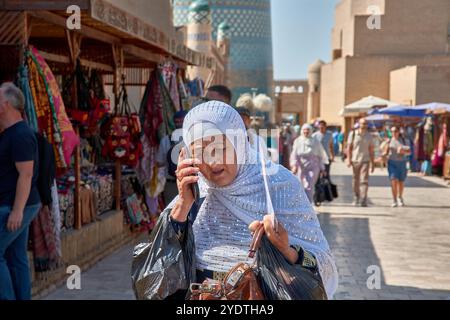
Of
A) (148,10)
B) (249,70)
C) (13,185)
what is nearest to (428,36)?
(249,70)

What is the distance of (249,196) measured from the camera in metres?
2.22

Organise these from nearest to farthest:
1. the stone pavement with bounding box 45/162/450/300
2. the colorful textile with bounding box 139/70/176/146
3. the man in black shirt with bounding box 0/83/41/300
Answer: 1. the man in black shirt with bounding box 0/83/41/300
2. the stone pavement with bounding box 45/162/450/300
3. the colorful textile with bounding box 139/70/176/146

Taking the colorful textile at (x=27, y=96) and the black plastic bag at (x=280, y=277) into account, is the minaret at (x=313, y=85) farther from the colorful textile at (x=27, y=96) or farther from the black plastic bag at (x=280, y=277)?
the black plastic bag at (x=280, y=277)

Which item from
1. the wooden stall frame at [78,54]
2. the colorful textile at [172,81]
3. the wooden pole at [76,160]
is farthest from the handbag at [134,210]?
the wooden pole at [76,160]

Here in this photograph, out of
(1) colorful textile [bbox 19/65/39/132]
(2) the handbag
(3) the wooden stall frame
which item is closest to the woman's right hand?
(1) colorful textile [bbox 19/65/39/132]

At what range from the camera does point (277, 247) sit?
2018mm

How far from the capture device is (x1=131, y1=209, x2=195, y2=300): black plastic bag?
7.00ft

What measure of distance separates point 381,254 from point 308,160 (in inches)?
108

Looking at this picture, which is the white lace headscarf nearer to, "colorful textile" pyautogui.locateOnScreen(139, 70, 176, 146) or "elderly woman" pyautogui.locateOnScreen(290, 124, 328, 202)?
"colorful textile" pyautogui.locateOnScreen(139, 70, 176, 146)

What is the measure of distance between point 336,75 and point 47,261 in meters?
34.2

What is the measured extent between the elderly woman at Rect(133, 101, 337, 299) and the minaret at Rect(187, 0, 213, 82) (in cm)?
1598

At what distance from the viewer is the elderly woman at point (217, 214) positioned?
7.04 ft

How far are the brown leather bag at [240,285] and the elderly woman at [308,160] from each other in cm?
755

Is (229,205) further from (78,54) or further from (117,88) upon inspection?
(117,88)
